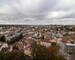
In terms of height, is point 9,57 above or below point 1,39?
above

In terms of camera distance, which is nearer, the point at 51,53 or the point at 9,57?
the point at 9,57

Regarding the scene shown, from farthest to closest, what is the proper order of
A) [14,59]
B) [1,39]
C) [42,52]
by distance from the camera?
1. [1,39]
2. [42,52]
3. [14,59]

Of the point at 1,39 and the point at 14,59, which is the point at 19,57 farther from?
the point at 1,39

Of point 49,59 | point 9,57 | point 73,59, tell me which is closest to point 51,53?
point 49,59

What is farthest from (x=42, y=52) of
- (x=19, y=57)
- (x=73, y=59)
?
(x=73, y=59)

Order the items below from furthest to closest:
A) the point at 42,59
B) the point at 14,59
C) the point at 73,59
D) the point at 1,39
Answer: the point at 1,39 < the point at 73,59 < the point at 42,59 < the point at 14,59

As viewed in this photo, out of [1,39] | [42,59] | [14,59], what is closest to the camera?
[14,59]

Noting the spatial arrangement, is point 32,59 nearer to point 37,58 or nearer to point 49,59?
point 37,58

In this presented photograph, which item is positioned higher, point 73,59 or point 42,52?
point 42,52

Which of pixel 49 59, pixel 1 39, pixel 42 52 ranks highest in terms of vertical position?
pixel 42 52
